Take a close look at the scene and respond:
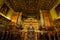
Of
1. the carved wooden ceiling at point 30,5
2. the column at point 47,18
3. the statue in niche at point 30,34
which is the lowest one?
the statue in niche at point 30,34

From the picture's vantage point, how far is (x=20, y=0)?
525cm

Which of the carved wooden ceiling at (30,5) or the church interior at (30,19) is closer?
the church interior at (30,19)

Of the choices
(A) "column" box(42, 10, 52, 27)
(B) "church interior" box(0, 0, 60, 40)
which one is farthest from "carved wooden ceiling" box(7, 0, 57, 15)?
(A) "column" box(42, 10, 52, 27)

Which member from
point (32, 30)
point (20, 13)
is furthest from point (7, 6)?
point (32, 30)

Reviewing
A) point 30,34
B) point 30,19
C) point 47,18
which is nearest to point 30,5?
point 30,19

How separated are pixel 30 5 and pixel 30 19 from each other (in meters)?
1.18

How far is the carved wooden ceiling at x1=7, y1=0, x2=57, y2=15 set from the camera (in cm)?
532

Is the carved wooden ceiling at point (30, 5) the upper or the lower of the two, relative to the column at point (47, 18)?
upper

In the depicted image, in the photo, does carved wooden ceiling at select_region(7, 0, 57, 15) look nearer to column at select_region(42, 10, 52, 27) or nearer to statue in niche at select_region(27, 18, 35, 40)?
column at select_region(42, 10, 52, 27)

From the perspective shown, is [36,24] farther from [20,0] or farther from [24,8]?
[20,0]

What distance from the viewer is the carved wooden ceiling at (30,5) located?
17.5 feet

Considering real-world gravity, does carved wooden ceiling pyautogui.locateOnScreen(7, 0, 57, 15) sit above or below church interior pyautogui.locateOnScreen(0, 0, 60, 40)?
above

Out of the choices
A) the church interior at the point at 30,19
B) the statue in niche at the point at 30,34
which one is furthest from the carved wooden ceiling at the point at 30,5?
the statue in niche at the point at 30,34

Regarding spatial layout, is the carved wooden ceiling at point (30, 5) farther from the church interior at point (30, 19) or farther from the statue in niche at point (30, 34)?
the statue in niche at point (30, 34)
